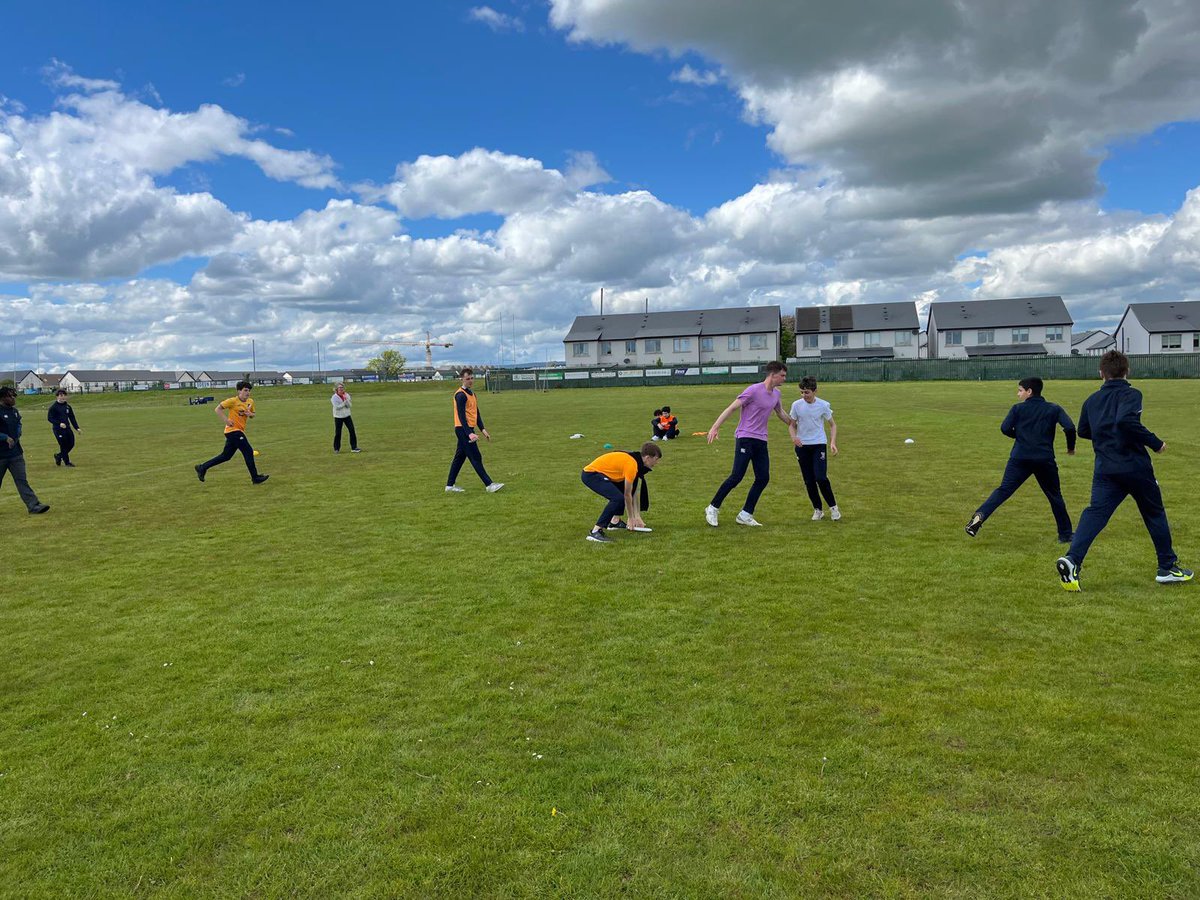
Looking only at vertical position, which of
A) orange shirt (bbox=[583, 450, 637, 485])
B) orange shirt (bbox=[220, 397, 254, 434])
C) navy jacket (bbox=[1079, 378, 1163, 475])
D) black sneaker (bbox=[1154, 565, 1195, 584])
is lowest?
black sneaker (bbox=[1154, 565, 1195, 584])

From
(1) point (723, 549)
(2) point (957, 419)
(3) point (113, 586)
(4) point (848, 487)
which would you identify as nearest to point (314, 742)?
(3) point (113, 586)

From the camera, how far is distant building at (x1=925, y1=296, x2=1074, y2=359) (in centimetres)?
8100

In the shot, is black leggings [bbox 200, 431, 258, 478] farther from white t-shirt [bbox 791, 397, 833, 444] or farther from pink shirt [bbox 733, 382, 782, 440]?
white t-shirt [bbox 791, 397, 833, 444]

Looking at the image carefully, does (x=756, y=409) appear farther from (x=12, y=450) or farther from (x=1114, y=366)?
(x=12, y=450)

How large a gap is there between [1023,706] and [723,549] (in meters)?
4.33

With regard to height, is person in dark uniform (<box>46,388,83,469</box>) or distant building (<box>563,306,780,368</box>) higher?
distant building (<box>563,306,780,368</box>)

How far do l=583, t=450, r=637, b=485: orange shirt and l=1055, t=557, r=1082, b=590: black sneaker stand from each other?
453 centimetres

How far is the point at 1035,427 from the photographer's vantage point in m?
8.36

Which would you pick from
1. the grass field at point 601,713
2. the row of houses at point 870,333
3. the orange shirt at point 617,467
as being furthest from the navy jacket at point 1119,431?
the row of houses at point 870,333

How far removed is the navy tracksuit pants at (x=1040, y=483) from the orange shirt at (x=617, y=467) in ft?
13.3

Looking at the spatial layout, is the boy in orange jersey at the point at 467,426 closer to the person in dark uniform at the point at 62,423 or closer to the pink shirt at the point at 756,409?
the pink shirt at the point at 756,409

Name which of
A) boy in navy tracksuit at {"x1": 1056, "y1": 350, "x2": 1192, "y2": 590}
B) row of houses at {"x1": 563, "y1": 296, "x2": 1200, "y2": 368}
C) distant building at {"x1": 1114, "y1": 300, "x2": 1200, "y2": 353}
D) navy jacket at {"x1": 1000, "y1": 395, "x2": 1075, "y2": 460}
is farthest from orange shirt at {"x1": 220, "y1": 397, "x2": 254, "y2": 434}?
distant building at {"x1": 1114, "y1": 300, "x2": 1200, "y2": 353}

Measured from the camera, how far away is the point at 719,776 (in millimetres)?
3895

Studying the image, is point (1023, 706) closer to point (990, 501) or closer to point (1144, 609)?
point (1144, 609)
